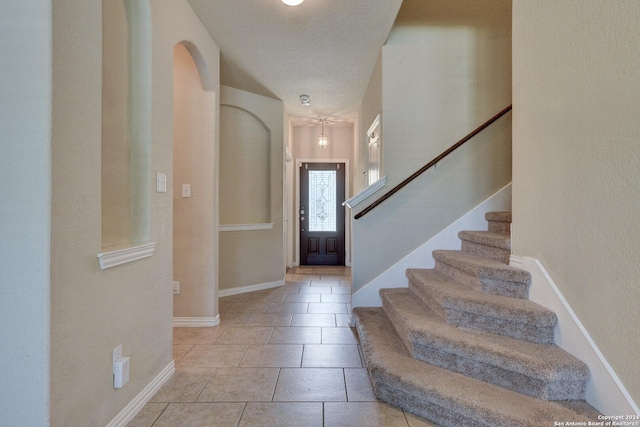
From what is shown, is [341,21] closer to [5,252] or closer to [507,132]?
[507,132]

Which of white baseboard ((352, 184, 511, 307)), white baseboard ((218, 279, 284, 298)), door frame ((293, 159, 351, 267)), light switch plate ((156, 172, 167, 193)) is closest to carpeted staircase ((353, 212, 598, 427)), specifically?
white baseboard ((352, 184, 511, 307))

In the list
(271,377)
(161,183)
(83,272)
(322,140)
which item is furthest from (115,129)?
(322,140)

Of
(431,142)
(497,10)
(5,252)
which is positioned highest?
(497,10)

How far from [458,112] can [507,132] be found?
0.48 m

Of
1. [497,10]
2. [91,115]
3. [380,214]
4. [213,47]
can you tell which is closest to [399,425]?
[380,214]

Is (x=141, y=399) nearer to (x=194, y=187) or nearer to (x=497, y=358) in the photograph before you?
(x=194, y=187)

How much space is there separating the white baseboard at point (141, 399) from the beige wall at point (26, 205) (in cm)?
49

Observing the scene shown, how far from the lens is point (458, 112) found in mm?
2945

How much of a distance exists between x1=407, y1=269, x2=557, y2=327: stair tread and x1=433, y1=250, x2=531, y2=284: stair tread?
116 millimetres

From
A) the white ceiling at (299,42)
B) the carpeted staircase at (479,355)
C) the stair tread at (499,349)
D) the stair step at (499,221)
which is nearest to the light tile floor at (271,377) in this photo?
the carpeted staircase at (479,355)

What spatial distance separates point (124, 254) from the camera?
156cm

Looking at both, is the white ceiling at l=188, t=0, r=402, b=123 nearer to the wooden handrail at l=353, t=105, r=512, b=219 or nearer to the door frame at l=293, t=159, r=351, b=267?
the wooden handrail at l=353, t=105, r=512, b=219

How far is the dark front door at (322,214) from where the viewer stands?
605 cm

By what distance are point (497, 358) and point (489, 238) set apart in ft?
3.31
